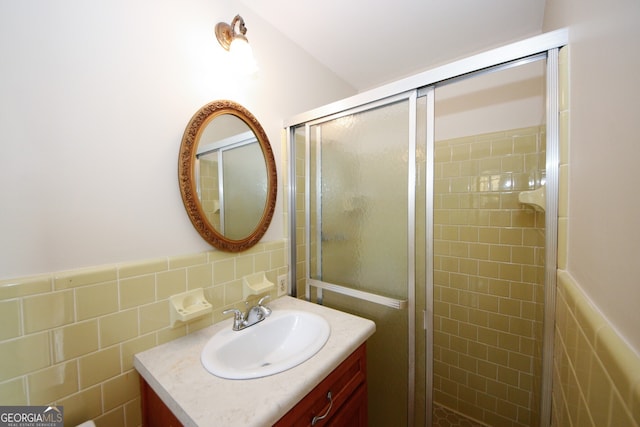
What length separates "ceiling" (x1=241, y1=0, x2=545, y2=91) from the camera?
3.96 ft

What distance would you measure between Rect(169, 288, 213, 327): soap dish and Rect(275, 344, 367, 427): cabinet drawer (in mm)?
493

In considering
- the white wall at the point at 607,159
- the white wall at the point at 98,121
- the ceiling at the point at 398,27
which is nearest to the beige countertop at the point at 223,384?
the white wall at the point at 98,121

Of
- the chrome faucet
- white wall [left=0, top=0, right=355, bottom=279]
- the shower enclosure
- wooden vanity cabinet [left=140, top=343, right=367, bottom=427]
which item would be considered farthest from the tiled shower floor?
white wall [left=0, top=0, right=355, bottom=279]

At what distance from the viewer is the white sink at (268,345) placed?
769mm

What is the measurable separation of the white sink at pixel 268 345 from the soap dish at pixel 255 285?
13cm

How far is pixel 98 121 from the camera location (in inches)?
30.5

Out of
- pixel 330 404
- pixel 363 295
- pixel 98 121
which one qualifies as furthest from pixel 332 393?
pixel 98 121

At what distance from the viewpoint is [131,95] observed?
33.3 inches

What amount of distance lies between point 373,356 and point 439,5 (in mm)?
1890

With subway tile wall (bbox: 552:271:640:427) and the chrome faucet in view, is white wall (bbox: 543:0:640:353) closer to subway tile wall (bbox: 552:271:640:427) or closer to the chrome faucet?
subway tile wall (bbox: 552:271:640:427)

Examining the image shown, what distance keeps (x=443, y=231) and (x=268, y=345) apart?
1406 mm

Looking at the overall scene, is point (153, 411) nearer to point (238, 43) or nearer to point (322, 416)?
point (322, 416)

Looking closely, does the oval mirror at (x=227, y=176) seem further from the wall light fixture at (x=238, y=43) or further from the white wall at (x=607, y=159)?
the white wall at (x=607, y=159)

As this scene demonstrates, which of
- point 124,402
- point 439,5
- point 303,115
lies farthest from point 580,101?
point 124,402
